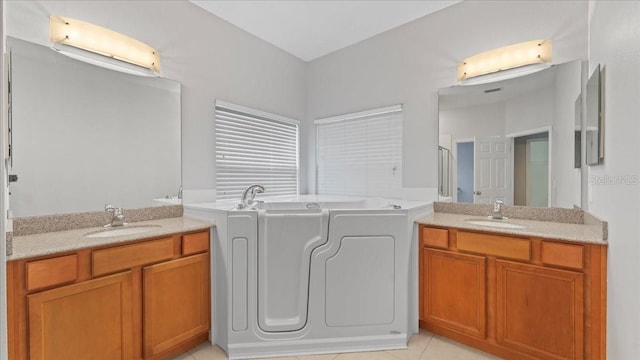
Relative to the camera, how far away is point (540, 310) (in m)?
1.72

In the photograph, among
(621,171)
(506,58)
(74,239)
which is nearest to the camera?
(621,171)

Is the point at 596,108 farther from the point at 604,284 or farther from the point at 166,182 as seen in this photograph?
the point at 166,182

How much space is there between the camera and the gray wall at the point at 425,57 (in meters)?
2.13

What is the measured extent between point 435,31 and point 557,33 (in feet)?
2.96

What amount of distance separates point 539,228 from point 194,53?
9.58 feet

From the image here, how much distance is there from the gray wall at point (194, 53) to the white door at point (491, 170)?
2.09 m

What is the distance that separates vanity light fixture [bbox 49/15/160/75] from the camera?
72.1 inches

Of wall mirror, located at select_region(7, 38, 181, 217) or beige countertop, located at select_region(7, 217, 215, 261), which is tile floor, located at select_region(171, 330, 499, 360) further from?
wall mirror, located at select_region(7, 38, 181, 217)

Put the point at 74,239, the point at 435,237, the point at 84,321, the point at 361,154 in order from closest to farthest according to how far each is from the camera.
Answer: the point at 84,321, the point at 74,239, the point at 435,237, the point at 361,154

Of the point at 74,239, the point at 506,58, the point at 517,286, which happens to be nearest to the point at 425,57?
the point at 506,58

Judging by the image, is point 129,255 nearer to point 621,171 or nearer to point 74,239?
point 74,239

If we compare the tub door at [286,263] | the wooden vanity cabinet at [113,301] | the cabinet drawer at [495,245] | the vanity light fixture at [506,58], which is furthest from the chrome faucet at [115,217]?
the vanity light fixture at [506,58]

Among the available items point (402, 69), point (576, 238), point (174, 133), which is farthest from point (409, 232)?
point (174, 133)

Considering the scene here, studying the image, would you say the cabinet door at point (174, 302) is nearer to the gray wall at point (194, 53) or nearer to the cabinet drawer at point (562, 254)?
the gray wall at point (194, 53)
